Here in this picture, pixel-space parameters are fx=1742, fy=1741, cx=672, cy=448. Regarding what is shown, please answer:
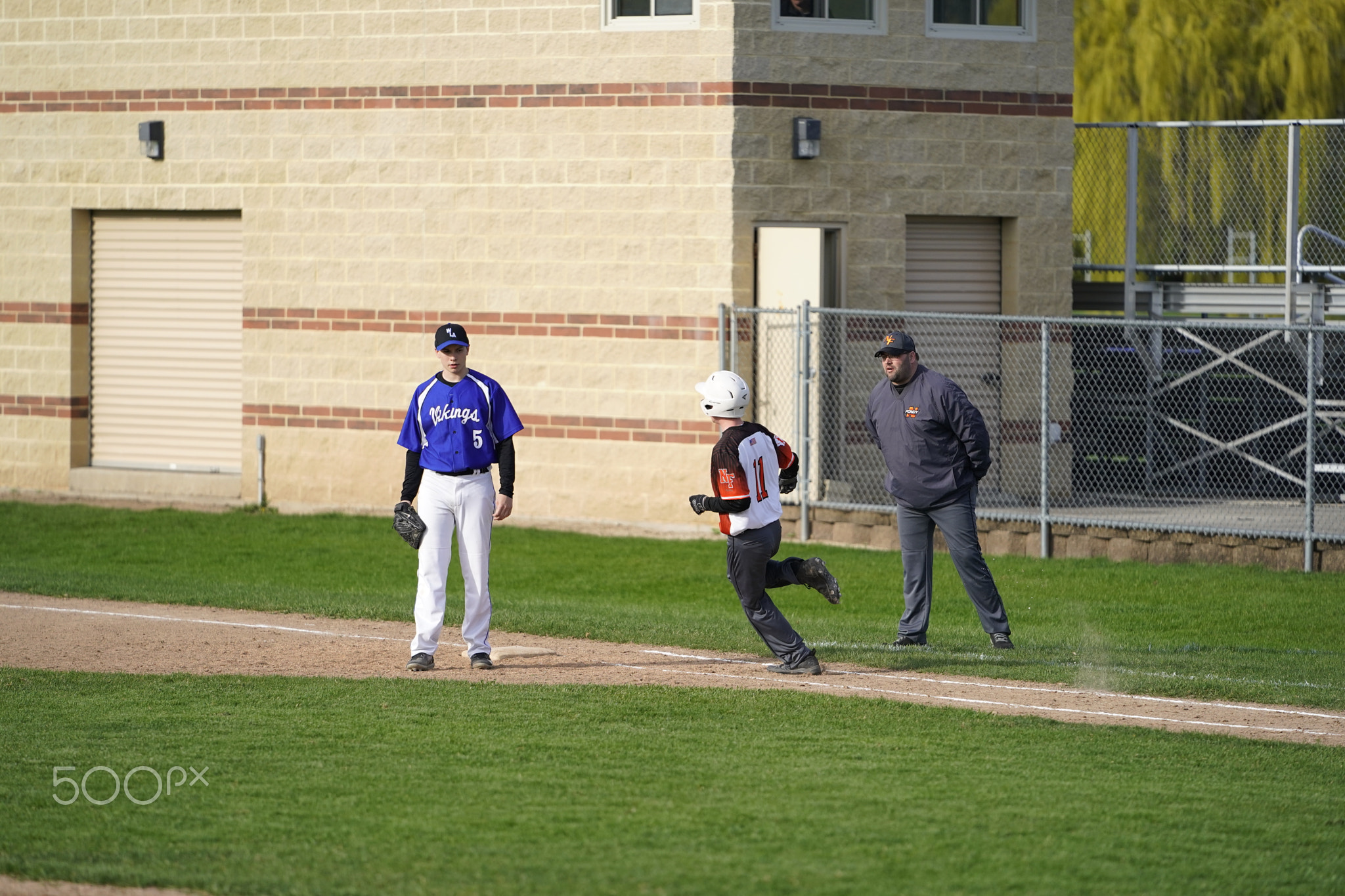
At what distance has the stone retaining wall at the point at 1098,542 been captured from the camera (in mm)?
13852

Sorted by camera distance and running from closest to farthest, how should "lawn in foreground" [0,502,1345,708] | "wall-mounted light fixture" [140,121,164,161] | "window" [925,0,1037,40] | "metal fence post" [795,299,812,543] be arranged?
"lawn in foreground" [0,502,1345,708]
"metal fence post" [795,299,812,543]
"window" [925,0,1037,40]
"wall-mounted light fixture" [140,121,164,161]

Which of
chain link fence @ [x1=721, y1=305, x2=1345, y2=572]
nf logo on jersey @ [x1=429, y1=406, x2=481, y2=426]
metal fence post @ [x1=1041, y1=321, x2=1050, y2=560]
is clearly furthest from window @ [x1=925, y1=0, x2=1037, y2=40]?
nf logo on jersey @ [x1=429, y1=406, x2=481, y2=426]

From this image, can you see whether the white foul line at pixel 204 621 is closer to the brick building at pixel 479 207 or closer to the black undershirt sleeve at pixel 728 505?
the black undershirt sleeve at pixel 728 505

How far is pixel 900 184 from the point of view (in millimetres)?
16516

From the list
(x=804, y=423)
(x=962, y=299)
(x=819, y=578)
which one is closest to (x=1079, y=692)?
(x=819, y=578)

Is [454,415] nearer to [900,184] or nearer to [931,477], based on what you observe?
[931,477]

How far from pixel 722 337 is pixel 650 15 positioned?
311cm

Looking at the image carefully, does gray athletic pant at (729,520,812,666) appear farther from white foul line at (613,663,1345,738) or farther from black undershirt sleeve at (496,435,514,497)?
black undershirt sleeve at (496,435,514,497)

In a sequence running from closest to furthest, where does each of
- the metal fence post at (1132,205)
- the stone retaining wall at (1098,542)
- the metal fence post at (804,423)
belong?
the stone retaining wall at (1098,542)
the metal fence post at (804,423)
the metal fence post at (1132,205)

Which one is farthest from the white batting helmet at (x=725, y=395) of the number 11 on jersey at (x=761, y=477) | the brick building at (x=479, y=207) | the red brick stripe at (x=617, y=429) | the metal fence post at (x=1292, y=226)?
the metal fence post at (x=1292, y=226)

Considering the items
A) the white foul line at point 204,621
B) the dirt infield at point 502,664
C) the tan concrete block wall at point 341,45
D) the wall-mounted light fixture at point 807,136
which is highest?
the tan concrete block wall at point 341,45

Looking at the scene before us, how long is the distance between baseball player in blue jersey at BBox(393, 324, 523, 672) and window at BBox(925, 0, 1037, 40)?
846 centimetres

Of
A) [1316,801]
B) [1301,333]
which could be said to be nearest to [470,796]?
[1316,801]

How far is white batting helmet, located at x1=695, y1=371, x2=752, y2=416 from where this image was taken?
912cm
